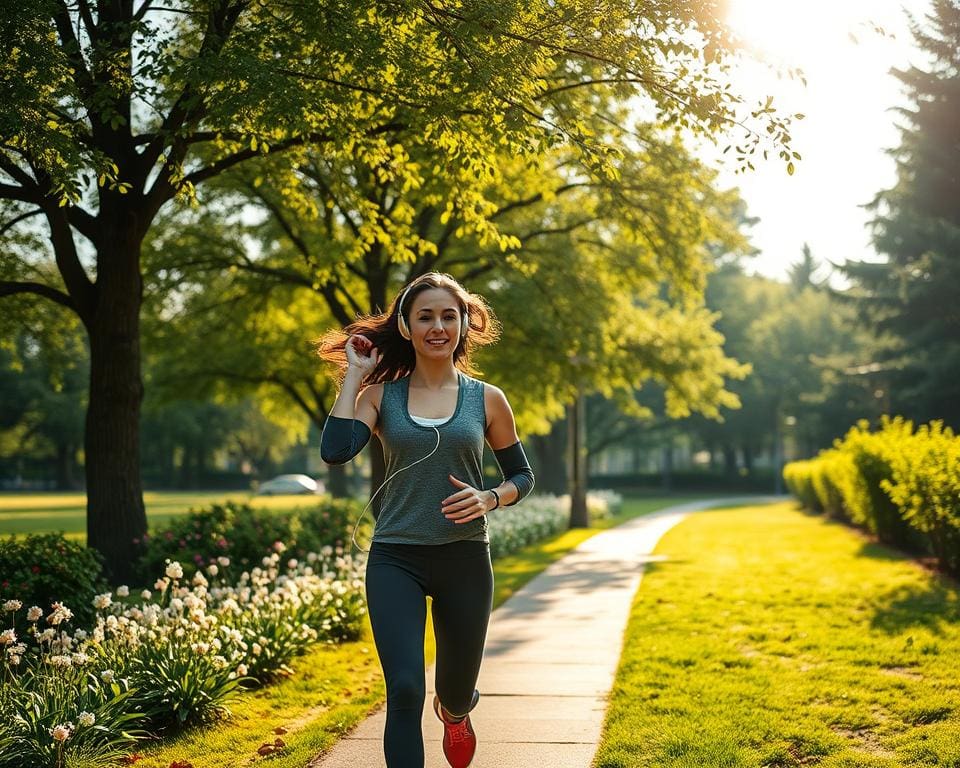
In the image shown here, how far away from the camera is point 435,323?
4066mm

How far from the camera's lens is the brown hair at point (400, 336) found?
417 cm

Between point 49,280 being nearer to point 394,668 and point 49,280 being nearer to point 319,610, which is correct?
point 319,610

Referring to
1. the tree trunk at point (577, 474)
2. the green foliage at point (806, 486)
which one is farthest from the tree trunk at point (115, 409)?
the green foliage at point (806, 486)

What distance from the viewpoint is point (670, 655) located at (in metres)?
7.96

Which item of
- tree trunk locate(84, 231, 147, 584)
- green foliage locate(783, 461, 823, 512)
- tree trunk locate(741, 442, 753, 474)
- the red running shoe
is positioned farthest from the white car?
the red running shoe

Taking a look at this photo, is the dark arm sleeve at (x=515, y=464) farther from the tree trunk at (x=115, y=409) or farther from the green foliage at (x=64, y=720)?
the tree trunk at (x=115, y=409)

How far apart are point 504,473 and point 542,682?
3394 mm

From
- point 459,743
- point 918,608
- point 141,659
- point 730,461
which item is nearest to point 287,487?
point 730,461

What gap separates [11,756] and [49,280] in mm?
12012

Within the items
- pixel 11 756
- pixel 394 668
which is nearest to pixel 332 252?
pixel 11 756

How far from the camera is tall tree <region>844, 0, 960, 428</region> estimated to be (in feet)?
92.1

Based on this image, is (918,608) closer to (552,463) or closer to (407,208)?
(407,208)

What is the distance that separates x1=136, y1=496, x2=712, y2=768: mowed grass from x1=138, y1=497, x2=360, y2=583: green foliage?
93.3 inches

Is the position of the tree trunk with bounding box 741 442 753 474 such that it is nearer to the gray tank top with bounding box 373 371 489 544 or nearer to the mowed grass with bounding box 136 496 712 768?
the mowed grass with bounding box 136 496 712 768
